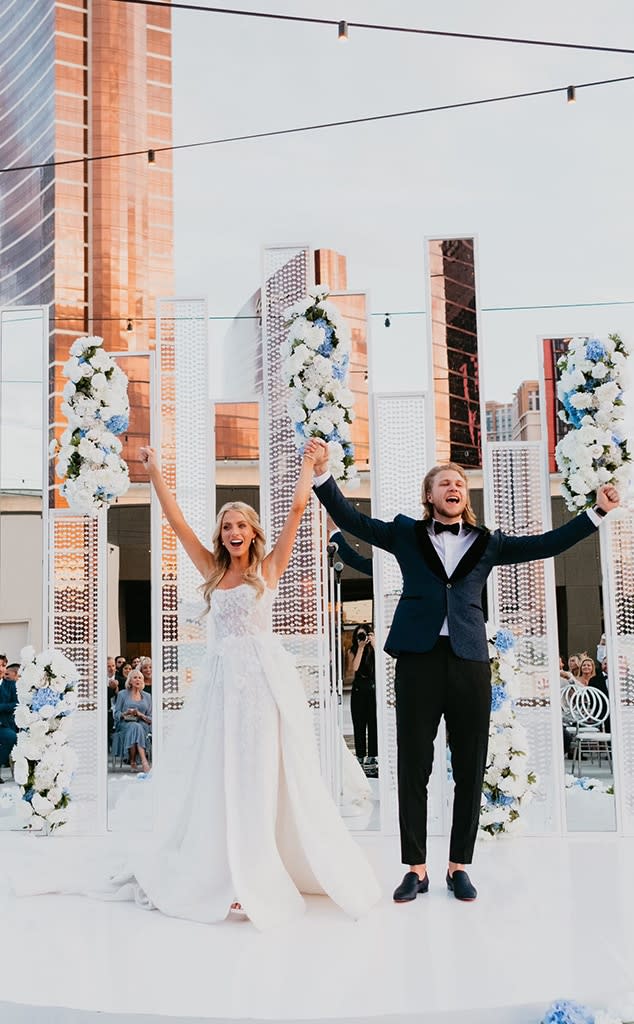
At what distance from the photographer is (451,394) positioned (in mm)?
5527

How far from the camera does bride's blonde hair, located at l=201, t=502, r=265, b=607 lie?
13.4ft

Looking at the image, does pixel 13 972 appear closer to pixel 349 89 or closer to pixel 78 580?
pixel 78 580

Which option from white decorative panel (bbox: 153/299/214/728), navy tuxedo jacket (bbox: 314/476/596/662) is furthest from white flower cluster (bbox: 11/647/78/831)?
navy tuxedo jacket (bbox: 314/476/596/662)

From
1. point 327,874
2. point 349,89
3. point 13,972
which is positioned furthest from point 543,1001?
point 349,89

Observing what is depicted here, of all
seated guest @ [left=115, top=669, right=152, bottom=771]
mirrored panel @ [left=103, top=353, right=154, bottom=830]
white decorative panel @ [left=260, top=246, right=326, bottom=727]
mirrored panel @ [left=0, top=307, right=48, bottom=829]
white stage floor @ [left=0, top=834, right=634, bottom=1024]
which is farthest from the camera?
mirrored panel @ [left=0, top=307, right=48, bottom=829]

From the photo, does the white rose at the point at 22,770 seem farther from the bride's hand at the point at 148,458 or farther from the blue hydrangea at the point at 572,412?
the blue hydrangea at the point at 572,412

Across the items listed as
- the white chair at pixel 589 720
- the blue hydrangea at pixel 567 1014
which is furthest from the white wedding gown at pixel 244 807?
the white chair at pixel 589 720

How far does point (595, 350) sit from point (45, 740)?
372cm

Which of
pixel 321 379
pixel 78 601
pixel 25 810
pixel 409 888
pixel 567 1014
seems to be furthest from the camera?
pixel 78 601

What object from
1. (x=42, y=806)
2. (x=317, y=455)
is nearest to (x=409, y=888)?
(x=317, y=455)

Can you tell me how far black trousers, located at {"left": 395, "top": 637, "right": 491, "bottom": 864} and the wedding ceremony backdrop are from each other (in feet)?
4.13

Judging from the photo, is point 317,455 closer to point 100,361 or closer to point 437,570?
point 437,570

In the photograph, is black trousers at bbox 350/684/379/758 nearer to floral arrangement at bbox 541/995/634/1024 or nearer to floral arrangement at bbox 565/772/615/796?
floral arrangement at bbox 565/772/615/796

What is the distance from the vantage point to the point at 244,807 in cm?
379
